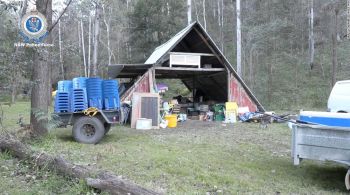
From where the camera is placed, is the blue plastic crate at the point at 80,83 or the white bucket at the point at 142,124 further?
the white bucket at the point at 142,124

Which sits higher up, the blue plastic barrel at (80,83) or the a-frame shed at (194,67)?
the a-frame shed at (194,67)

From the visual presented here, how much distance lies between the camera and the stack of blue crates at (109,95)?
10.7 meters

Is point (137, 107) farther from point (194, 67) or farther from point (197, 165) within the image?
point (197, 165)

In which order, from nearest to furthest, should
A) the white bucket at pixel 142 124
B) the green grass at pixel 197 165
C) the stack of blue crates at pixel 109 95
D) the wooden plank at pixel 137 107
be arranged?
the green grass at pixel 197 165
the stack of blue crates at pixel 109 95
the white bucket at pixel 142 124
the wooden plank at pixel 137 107

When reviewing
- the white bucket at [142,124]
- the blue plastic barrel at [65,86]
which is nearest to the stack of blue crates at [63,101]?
the blue plastic barrel at [65,86]

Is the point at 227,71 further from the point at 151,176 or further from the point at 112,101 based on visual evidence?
the point at 151,176

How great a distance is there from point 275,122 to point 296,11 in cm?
2257

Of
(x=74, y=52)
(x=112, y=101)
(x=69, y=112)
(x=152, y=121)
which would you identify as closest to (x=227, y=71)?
(x=152, y=121)

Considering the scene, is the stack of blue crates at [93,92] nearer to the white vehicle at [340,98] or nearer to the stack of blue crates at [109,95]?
the stack of blue crates at [109,95]

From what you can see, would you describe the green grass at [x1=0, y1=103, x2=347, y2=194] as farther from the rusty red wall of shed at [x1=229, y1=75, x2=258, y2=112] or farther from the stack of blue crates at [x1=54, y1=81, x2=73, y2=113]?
the rusty red wall of shed at [x1=229, y1=75, x2=258, y2=112]

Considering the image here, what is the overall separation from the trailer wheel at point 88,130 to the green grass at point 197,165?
0.25 metres

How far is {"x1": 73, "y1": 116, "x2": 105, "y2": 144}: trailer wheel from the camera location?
10.2 meters

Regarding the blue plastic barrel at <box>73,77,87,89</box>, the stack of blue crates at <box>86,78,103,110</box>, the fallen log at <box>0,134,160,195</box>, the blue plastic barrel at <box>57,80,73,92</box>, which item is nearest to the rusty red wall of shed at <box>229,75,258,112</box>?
the stack of blue crates at <box>86,78,103,110</box>

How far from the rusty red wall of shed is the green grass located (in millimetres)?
5497
